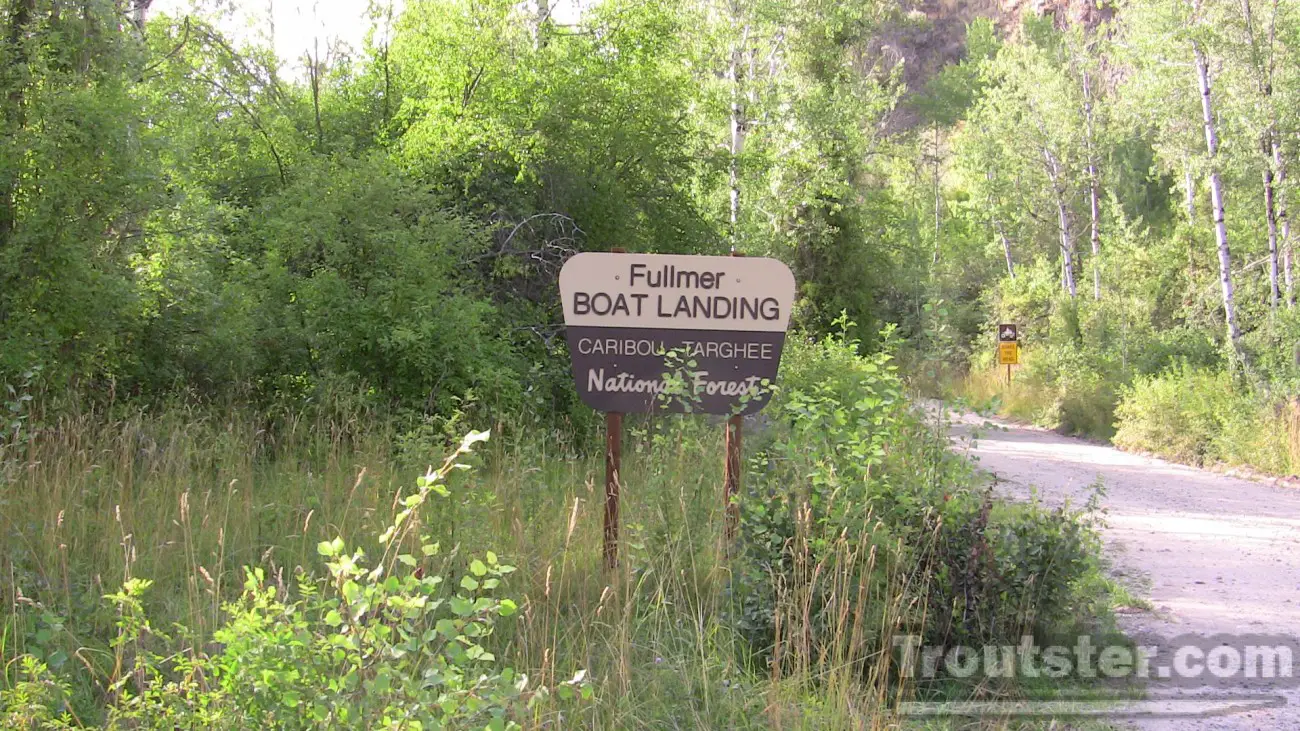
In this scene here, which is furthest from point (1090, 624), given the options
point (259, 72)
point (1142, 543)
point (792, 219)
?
point (792, 219)

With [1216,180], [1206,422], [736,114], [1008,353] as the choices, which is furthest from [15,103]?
[1008,353]

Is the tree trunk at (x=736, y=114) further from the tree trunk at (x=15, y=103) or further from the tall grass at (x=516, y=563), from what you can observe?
the tall grass at (x=516, y=563)

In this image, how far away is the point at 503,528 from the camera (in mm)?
5539

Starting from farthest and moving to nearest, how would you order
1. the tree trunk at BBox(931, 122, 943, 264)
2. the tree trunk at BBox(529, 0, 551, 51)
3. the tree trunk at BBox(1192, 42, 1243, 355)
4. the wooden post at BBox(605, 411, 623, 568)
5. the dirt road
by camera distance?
1. the tree trunk at BBox(931, 122, 943, 264)
2. the tree trunk at BBox(1192, 42, 1243, 355)
3. the tree trunk at BBox(529, 0, 551, 51)
4. the dirt road
5. the wooden post at BBox(605, 411, 623, 568)

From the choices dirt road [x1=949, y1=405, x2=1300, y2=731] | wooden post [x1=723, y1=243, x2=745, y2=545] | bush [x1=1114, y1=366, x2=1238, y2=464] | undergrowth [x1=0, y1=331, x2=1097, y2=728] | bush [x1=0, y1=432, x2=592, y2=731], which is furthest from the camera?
bush [x1=1114, y1=366, x2=1238, y2=464]

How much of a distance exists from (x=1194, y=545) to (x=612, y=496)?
5462mm

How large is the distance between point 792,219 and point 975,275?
26.2m

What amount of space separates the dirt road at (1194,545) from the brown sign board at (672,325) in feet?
3.70

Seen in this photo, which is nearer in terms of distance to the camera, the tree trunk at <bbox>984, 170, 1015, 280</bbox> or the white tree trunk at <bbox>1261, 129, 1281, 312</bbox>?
the white tree trunk at <bbox>1261, 129, 1281, 312</bbox>

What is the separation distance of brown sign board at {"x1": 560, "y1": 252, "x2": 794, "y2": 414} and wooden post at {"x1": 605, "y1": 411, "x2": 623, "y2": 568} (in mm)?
107

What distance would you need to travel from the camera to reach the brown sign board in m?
5.46

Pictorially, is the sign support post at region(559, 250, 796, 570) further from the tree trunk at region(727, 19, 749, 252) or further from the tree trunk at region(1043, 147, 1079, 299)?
the tree trunk at region(1043, 147, 1079, 299)

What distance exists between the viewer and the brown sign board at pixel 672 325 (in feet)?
17.9

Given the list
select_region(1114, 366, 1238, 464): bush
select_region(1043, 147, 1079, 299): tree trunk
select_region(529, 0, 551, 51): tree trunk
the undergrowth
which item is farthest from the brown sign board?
select_region(1043, 147, 1079, 299): tree trunk
